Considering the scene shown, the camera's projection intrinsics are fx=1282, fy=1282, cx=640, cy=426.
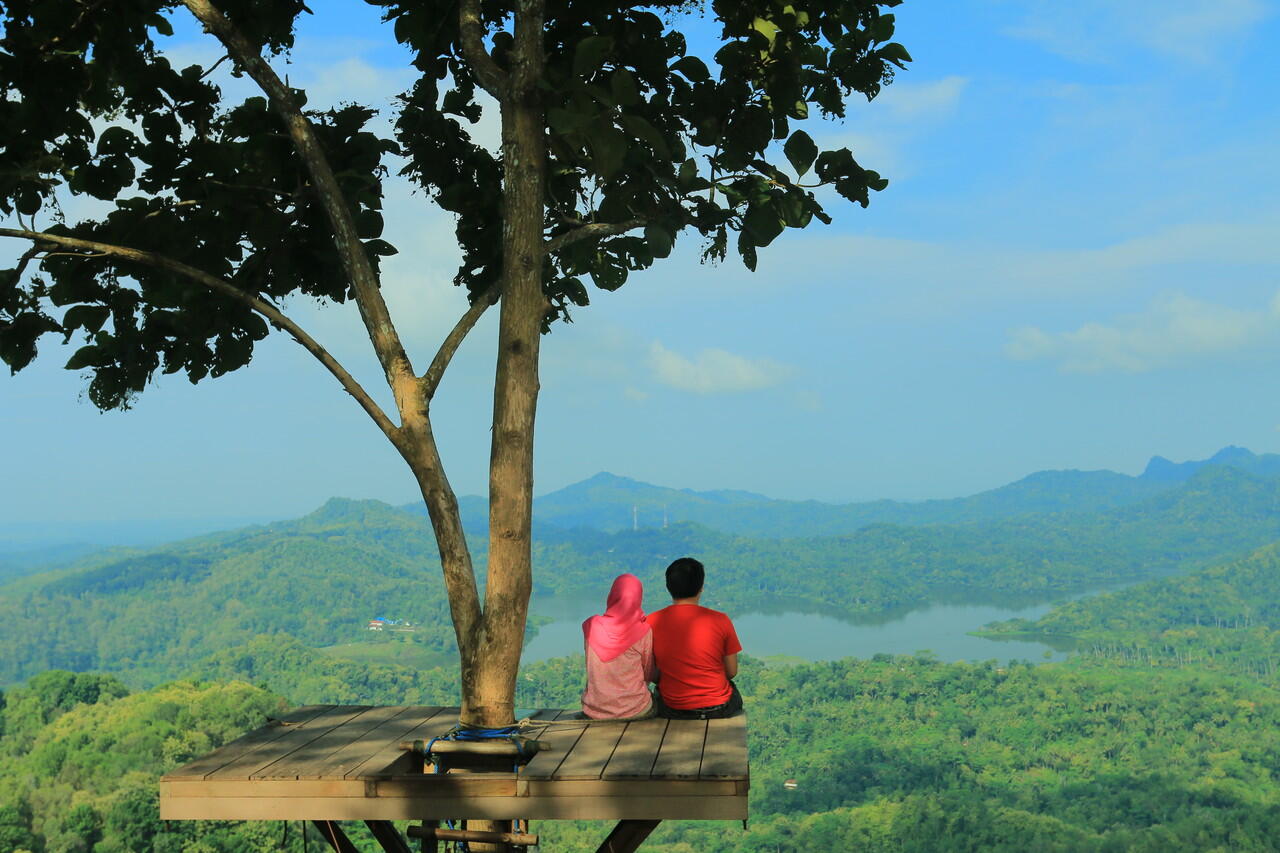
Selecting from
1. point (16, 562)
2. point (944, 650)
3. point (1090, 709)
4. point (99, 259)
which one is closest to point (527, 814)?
point (99, 259)

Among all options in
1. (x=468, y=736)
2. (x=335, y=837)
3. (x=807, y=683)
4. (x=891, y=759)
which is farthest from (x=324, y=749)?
(x=807, y=683)

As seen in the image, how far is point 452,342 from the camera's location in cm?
388

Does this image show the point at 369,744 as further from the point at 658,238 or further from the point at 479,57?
the point at 479,57

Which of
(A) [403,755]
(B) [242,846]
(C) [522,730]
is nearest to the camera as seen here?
(A) [403,755]

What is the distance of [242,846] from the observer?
31.7 meters

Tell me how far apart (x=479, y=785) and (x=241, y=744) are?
0.81 m

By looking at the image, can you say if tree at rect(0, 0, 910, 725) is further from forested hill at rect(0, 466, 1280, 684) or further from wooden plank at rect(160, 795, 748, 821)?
forested hill at rect(0, 466, 1280, 684)

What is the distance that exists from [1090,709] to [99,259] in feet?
221

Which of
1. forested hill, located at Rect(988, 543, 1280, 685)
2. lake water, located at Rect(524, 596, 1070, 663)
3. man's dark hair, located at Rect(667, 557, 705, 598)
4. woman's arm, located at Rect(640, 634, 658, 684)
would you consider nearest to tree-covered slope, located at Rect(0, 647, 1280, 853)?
forested hill, located at Rect(988, 543, 1280, 685)

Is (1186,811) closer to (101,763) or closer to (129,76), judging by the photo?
(101,763)

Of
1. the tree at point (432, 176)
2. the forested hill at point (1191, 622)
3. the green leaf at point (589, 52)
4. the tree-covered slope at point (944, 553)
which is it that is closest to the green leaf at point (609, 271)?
the tree at point (432, 176)

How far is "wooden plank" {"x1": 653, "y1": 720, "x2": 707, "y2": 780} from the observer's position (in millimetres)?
3000

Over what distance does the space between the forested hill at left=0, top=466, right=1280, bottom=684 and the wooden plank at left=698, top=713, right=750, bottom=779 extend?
287 feet

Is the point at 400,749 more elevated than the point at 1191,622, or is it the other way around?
the point at 400,749
